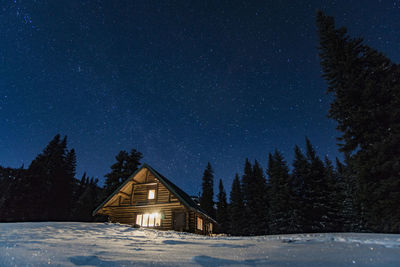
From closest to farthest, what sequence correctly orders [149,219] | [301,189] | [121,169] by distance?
[149,219]
[301,189]
[121,169]

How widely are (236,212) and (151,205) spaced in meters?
26.9

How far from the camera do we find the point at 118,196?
20328mm

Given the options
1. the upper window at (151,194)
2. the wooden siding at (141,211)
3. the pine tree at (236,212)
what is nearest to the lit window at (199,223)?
the wooden siding at (141,211)

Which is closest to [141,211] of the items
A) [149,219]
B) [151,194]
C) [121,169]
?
[149,219]

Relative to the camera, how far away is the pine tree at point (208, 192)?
49.3 m

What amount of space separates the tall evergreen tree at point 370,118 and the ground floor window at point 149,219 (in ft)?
51.6

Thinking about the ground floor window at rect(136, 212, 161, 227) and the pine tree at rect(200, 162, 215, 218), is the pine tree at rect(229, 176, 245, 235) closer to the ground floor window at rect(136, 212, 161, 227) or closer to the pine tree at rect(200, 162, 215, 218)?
the pine tree at rect(200, 162, 215, 218)

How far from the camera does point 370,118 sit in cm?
1131

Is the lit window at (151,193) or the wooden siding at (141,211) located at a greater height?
the lit window at (151,193)

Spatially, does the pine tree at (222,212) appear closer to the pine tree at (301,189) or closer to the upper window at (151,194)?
the pine tree at (301,189)

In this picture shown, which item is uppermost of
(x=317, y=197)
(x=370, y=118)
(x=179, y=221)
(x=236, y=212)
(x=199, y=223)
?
(x=370, y=118)

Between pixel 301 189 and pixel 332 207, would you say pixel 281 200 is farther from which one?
pixel 332 207

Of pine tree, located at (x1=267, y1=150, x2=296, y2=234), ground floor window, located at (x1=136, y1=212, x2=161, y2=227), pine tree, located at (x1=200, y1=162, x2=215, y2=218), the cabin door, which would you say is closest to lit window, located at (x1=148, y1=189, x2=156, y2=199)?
ground floor window, located at (x1=136, y1=212, x2=161, y2=227)

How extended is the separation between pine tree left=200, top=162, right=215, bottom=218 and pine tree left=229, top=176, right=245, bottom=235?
290 inches
